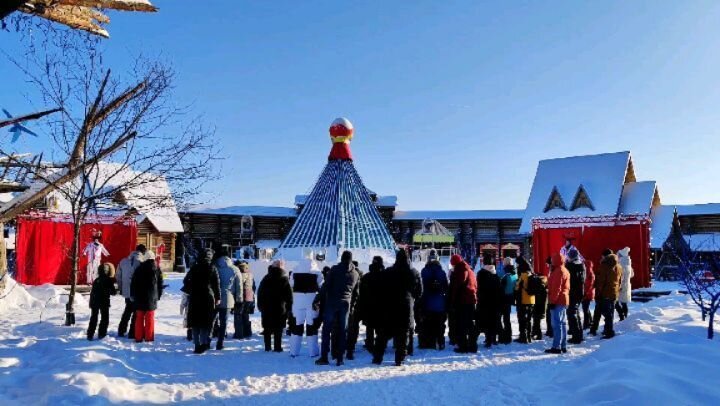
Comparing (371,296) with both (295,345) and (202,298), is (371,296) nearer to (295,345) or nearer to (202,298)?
(295,345)

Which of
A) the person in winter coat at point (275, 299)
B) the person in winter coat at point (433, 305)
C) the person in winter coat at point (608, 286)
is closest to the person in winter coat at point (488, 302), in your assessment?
the person in winter coat at point (433, 305)

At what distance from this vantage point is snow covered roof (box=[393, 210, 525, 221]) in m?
37.3

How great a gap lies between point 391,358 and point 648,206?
72.6 feet

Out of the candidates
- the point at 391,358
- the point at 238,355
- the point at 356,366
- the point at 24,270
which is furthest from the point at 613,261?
the point at 24,270

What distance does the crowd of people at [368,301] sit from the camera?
25.1 ft

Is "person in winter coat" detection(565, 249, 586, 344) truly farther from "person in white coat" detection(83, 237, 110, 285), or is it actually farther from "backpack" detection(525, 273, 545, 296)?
"person in white coat" detection(83, 237, 110, 285)

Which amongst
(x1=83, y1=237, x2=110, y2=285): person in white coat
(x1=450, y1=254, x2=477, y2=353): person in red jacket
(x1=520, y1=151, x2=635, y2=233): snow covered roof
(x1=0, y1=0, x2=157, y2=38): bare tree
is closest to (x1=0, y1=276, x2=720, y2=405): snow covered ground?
(x1=450, y1=254, x2=477, y2=353): person in red jacket

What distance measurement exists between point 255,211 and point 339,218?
22.3 m

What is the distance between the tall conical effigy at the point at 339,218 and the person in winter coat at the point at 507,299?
24.0 ft

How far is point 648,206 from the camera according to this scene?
25812 mm

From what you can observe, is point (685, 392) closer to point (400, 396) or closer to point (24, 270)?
point (400, 396)

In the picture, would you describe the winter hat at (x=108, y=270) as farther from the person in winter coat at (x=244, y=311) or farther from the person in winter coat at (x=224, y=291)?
the person in winter coat at (x=244, y=311)

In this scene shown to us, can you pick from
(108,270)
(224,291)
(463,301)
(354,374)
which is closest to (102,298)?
(108,270)

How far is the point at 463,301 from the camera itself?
8.68m
